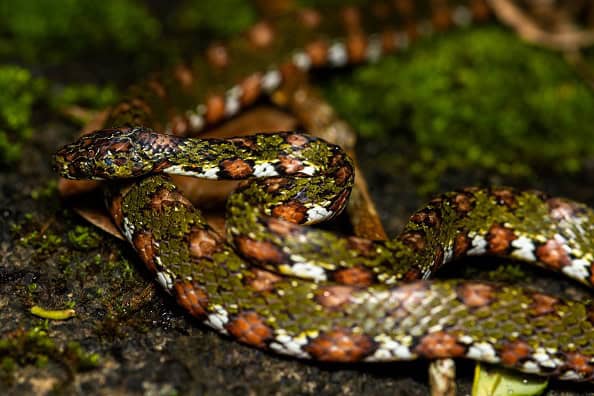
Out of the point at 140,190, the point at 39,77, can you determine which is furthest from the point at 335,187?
the point at 39,77

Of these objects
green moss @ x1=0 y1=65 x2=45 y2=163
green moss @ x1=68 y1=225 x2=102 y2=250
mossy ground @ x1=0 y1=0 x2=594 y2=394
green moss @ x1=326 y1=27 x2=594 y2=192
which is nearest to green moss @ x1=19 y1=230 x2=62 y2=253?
mossy ground @ x1=0 y1=0 x2=594 y2=394

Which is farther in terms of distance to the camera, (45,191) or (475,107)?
(475,107)

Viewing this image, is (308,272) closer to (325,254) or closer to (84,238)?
(325,254)

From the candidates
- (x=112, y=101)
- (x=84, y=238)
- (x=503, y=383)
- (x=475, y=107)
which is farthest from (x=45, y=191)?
(x=475, y=107)

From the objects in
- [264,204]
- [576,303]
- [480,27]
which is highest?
[480,27]

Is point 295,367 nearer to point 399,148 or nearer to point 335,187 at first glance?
point 335,187

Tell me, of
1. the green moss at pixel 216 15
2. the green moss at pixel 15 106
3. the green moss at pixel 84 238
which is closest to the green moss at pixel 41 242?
the green moss at pixel 84 238

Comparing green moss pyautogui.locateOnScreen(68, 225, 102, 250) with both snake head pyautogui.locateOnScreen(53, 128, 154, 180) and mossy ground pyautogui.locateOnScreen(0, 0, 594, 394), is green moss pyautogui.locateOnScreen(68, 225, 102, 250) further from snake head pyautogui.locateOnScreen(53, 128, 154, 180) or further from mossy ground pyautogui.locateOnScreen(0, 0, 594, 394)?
snake head pyautogui.locateOnScreen(53, 128, 154, 180)
